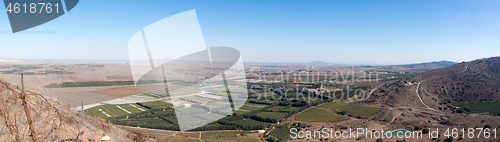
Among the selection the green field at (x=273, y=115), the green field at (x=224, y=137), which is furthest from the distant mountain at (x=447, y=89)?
the green field at (x=224, y=137)

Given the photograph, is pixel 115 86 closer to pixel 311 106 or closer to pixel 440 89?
pixel 311 106

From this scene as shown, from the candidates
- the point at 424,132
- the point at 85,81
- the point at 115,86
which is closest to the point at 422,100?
the point at 424,132

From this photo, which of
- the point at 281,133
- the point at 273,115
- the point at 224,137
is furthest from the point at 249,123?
the point at 224,137

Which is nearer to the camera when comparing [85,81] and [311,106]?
[85,81]

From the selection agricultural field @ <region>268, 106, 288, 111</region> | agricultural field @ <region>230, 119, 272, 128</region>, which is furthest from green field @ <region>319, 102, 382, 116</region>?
agricultural field @ <region>230, 119, 272, 128</region>

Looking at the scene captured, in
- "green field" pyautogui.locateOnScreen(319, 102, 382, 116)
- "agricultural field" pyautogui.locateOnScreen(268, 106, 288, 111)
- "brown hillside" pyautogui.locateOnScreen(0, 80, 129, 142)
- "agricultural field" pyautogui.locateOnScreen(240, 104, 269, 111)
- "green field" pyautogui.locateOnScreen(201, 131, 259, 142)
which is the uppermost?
"brown hillside" pyautogui.locateOnScreen(0, 80, 129, 142)

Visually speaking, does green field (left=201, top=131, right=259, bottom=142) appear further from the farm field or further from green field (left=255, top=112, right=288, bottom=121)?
green field (left=255, top=112, right=288, bottom=121)
